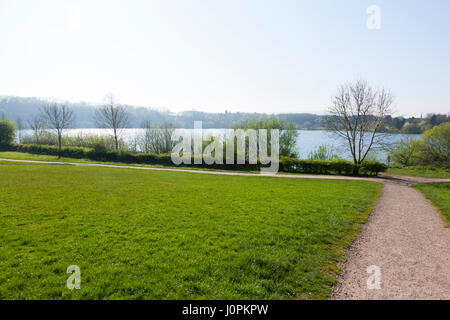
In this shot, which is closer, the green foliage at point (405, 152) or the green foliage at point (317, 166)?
the green foliage at point (317, 166)

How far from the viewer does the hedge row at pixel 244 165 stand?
2212cm

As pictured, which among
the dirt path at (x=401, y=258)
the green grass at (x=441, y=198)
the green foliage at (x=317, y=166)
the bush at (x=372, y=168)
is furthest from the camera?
the green foliage at (x=317, y=166)

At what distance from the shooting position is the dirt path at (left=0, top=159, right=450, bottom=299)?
169 inches

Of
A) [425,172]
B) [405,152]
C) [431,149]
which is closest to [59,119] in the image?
[425,172]

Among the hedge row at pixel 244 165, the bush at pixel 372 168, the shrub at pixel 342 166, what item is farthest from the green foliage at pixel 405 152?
the shrub at pixel 342 166

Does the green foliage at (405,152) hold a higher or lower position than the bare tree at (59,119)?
lower

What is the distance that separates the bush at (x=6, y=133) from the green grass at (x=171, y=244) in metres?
44.6

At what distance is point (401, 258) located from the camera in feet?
18.4

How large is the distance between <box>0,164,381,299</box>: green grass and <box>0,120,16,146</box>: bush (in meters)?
44.6

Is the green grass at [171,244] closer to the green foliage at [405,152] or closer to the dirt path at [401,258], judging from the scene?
the dirt path at [401,258]
